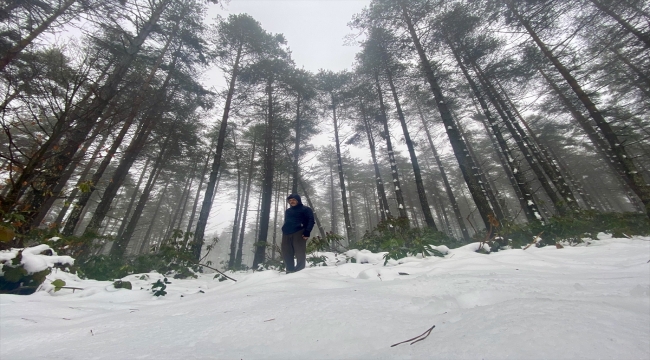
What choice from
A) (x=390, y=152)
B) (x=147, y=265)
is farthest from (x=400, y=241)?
(x=390, y=152)

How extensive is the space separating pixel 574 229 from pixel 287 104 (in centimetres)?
1263

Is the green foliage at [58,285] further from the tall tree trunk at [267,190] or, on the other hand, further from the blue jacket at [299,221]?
the tall tree trunk at [267,190]

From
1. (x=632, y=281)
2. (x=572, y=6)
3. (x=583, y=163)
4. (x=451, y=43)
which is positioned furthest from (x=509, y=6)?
(x=583, y=163)

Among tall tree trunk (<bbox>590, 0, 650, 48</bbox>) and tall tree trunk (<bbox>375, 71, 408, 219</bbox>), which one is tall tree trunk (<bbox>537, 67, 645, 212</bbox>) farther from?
tall tree trunk (<bbox>375, 71, 408, 219</bbox>)

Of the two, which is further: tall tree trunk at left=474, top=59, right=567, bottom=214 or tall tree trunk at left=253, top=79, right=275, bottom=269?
tall tree trunk at left=253, top=79, right=275, bottom=269

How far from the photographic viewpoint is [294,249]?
4590mm

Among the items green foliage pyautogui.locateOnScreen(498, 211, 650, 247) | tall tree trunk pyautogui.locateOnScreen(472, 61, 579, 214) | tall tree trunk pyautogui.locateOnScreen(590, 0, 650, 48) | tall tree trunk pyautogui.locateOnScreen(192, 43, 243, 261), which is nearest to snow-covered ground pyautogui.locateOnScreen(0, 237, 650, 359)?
green foliage pyautogui.locateOnScreen(498, 211, 650, 247)

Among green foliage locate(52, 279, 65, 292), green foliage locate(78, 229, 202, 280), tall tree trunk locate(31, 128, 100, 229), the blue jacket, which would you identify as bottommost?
green foliage locate(52, 279, 65, 292)

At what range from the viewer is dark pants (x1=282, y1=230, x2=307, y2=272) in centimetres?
448

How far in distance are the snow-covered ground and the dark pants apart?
2.57 metres

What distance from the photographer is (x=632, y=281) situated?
1427mm

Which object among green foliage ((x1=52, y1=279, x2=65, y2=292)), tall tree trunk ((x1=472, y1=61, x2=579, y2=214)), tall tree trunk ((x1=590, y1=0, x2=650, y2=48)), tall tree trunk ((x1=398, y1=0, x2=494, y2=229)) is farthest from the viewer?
tall tree trunk ((x1=472, y1=61, x2=579, y2=214))

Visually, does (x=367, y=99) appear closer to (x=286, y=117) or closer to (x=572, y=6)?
(x=286, y=117)

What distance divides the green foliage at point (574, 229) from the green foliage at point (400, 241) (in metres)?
1.60
